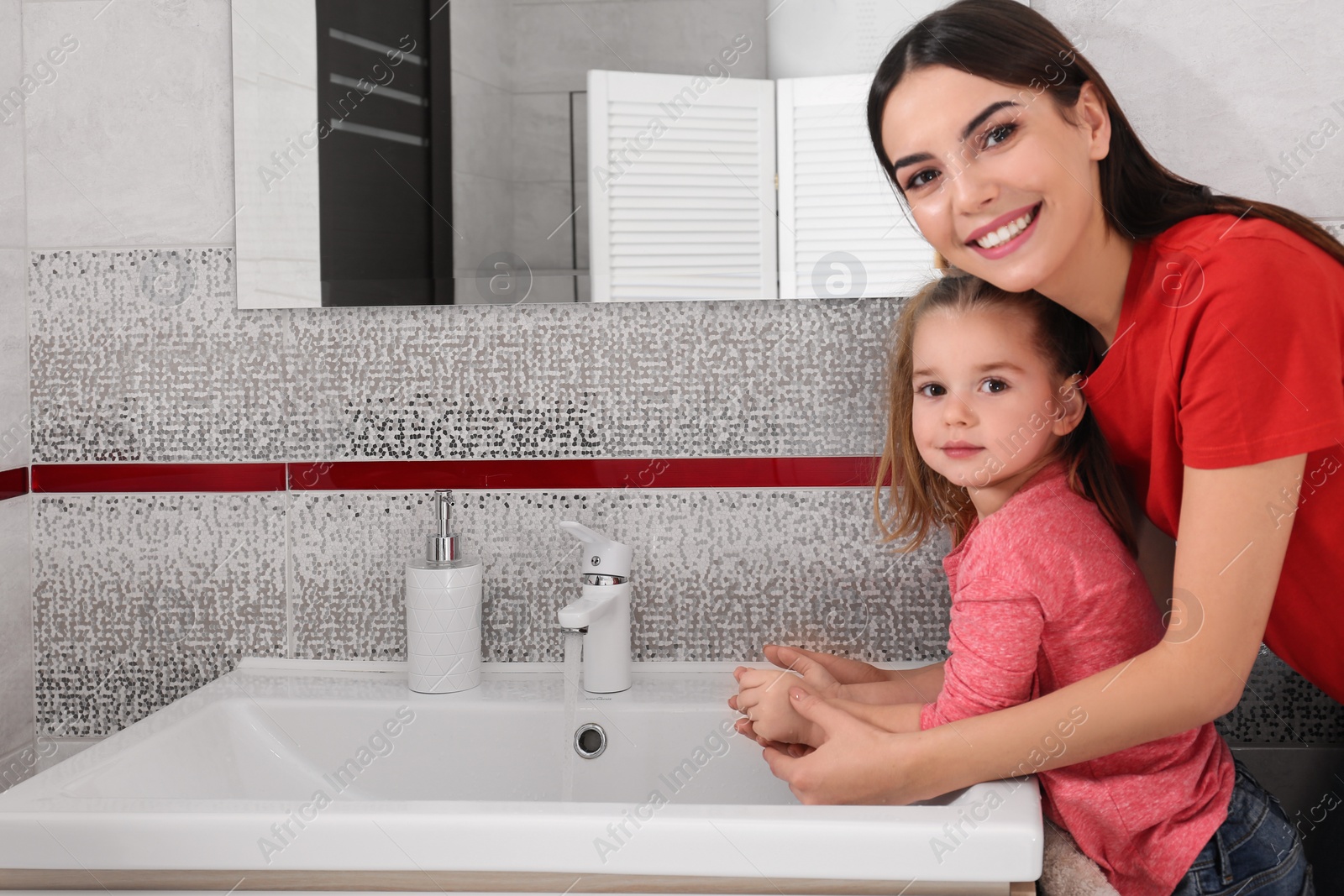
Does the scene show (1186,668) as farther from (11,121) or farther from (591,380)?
(11,121)

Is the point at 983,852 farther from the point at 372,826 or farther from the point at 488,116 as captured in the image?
the point at 488,116

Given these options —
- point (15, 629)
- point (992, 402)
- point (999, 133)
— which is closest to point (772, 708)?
point (992, 402)

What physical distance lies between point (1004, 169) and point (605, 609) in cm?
59

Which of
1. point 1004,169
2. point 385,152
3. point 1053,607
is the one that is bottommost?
point 1053,607

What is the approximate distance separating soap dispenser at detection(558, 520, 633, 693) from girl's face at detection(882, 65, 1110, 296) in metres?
0.47

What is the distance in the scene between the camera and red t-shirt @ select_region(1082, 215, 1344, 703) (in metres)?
0.72

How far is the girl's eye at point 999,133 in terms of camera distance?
0.80m

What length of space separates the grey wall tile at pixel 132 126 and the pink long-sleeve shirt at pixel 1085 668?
951 mm

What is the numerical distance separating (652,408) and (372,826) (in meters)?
0.56

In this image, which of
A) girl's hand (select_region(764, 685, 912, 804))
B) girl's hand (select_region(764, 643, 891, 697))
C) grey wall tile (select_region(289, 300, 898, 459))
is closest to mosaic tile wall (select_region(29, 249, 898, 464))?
grey wall tile (select_region(289, 300, 898, 459))

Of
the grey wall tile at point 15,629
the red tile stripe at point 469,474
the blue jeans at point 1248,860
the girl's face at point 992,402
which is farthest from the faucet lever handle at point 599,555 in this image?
the grey wall tile at point 15,629

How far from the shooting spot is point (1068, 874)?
77cm

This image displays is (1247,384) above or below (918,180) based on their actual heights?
below

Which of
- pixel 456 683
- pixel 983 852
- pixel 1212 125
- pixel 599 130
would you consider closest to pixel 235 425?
pixel 456 683
